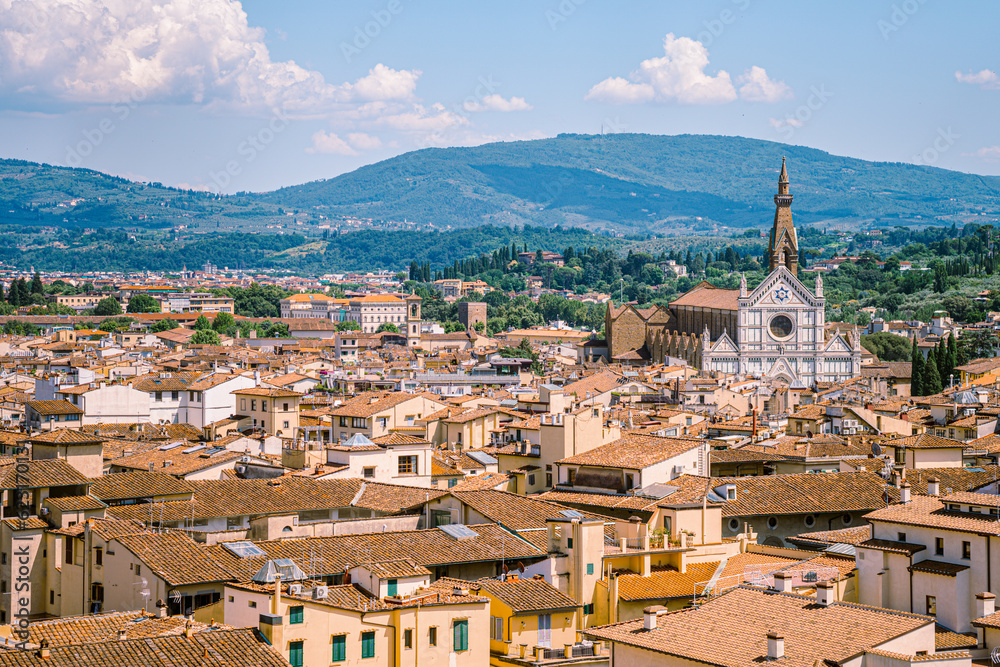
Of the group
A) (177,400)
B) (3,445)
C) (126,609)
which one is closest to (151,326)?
(177,400)

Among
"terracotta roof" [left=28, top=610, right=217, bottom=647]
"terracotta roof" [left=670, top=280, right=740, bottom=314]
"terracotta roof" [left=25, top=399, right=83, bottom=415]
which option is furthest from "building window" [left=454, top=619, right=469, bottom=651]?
"terracotta roof" [left=670, top=280, right=740, bottom=314]

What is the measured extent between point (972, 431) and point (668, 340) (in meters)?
62.5

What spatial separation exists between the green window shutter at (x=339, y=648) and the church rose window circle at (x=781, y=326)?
80666mm

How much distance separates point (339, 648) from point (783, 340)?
8042 cm

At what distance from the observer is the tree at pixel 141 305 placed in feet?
561

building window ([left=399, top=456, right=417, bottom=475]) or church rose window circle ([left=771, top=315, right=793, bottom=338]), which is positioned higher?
church rose window circle ([left=771, top=315, right=793, bottom=338])

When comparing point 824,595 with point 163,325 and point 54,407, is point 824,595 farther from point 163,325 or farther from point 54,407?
point 163,325

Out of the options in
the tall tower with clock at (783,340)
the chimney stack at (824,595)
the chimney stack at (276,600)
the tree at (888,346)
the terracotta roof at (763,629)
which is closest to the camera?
the terracotta roof at (763,629)

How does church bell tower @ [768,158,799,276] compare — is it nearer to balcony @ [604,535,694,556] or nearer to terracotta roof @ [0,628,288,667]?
balcony @ [604,535,694,556]

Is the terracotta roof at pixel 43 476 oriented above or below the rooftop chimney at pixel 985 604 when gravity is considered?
above

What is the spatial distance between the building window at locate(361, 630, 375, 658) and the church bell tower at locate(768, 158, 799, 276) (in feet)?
292

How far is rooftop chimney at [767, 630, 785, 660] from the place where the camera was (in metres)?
15.1

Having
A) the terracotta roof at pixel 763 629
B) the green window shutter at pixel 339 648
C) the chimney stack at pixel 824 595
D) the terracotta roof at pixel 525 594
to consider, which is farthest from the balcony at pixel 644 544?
the green window shutter at pixel 339 648

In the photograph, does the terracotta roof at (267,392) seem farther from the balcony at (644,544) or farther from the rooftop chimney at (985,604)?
the rooftop chimney at (985,604)
